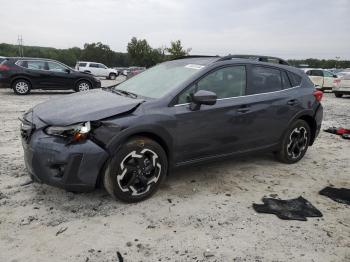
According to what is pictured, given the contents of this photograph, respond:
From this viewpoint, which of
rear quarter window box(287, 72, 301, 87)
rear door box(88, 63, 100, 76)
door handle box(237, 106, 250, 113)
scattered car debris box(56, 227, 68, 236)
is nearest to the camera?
scattered car debris box(56, 227, 68, 236)

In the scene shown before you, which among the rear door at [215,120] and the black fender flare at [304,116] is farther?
the black fender flare at [304,116]

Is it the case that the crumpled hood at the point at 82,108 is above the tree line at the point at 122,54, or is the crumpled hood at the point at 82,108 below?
below

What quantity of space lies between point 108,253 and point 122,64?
3933 inches

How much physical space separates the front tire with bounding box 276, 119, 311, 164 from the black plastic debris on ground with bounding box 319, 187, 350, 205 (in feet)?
3.22

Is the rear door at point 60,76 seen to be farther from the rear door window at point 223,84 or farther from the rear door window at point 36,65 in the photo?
the rear door window at point 223,84

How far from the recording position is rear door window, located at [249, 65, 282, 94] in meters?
4.86

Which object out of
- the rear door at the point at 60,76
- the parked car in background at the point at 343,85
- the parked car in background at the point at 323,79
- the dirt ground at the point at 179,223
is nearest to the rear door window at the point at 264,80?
the dirt ground at the point at 179,223

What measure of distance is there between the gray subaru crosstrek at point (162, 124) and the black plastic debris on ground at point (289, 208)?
883 mm

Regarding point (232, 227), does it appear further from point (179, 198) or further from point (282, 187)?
point (282, 187)

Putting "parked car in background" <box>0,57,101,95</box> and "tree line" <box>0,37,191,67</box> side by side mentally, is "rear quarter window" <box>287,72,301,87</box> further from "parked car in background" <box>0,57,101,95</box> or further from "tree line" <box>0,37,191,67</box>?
"tree line" <box>0,37,191,67</box>

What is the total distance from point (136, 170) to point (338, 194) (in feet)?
8.60

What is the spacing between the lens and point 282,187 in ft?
15.0

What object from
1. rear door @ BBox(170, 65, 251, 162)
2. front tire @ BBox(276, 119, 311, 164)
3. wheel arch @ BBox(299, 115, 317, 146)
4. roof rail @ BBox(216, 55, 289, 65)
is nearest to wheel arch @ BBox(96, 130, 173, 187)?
rear door @ BBox(170, 65, 251, 162)

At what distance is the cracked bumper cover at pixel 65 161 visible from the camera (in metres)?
3.40
